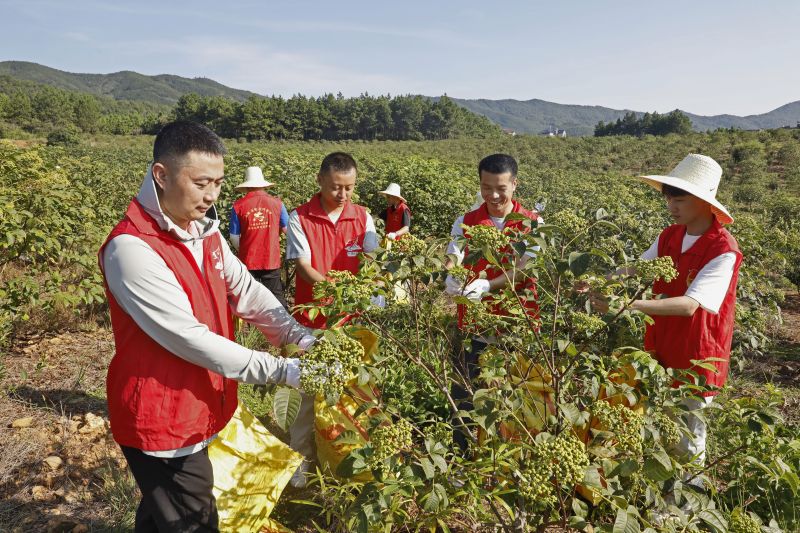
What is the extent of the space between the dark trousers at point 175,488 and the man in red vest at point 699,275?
170cm

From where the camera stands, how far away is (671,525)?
3.77 feet

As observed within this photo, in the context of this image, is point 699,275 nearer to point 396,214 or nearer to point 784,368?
point 784,368

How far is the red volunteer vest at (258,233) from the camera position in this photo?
418 centimetres

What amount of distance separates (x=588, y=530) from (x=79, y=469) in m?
2.35

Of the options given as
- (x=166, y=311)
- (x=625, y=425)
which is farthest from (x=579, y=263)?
(x=166, y=311)

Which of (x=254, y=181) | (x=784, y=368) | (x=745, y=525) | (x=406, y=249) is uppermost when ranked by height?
(x=254, y=181)

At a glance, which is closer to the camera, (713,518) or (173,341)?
(713,518)

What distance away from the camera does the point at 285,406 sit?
110cm

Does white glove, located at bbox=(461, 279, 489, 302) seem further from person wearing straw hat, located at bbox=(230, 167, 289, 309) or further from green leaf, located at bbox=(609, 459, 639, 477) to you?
person wearing straw hat, located at bbox=(230, 167, 289, 309)

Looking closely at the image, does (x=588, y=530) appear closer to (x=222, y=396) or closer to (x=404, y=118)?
(x=222, y=396)

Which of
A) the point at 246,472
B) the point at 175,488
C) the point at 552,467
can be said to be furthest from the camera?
the point at 246,472

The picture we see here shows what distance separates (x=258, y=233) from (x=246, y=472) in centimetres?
269

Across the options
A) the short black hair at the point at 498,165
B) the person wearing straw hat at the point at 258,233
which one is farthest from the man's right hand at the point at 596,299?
the person wearing straw hat at the point at 258,233

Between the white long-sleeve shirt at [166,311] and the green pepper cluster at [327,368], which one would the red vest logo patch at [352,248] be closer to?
the white long-sleeve shirt at [166,311]
